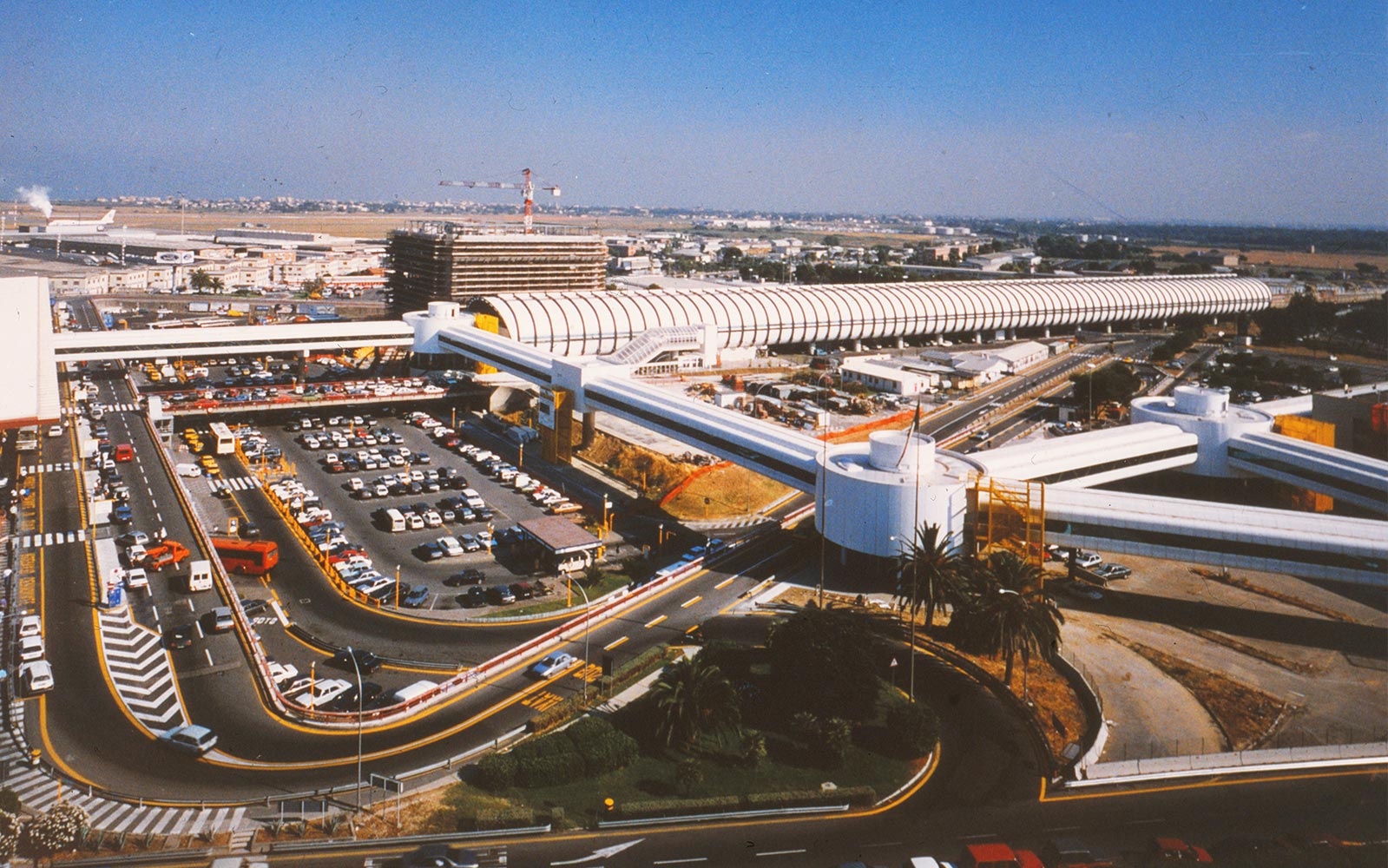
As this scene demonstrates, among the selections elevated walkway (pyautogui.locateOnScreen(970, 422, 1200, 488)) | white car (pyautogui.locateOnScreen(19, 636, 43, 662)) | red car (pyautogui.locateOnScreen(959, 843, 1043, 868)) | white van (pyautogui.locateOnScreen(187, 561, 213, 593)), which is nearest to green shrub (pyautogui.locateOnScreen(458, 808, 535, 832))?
red car (pyautogui.locateOnScreen(959, 843, 1043, 868))

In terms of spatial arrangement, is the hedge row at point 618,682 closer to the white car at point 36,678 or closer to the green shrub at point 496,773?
the green shrub at point 496,773

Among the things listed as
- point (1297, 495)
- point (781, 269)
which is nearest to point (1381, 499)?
point (1297, 495)

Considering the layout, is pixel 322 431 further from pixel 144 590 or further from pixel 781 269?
pixel 781 269

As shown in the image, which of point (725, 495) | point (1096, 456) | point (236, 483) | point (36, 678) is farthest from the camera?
point (725, 495)

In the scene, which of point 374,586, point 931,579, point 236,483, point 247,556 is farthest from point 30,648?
point 931,579

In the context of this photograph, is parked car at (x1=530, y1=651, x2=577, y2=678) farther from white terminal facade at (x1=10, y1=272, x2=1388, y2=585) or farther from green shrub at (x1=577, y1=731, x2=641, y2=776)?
white terminal facade at (x1=10, y1=272, x2=1388, y2=585)

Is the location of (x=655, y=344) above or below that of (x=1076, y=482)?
above

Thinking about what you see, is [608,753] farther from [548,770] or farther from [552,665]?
[552,665]
